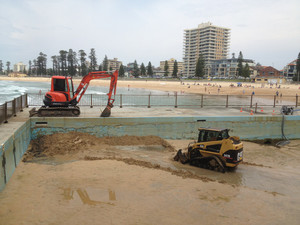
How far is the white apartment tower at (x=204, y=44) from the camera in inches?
6732

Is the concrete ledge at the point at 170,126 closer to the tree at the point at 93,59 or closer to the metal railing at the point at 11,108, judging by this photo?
the metal railing at the point at 11,108

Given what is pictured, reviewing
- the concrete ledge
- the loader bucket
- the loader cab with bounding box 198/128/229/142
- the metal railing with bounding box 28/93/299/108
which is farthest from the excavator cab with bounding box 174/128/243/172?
the metal railing with bounding box 28/93/299/108

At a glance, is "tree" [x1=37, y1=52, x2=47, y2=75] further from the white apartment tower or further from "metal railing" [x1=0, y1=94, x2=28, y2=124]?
"metal railing" [x1=0, y1=94, x2=28, y2=124]

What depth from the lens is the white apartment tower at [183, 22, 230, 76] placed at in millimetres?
171000

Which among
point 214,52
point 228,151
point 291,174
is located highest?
point 214,52

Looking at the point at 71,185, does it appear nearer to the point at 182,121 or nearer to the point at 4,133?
the point at 4,133

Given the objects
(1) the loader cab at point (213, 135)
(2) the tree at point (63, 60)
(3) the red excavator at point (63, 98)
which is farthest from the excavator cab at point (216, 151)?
(2) the tree at point (63, 60)

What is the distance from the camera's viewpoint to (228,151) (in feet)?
31.5

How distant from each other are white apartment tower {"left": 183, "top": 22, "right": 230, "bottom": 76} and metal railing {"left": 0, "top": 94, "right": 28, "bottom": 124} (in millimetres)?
163573

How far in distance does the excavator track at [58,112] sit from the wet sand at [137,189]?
2.14 meters

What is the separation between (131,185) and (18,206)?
349 centimetres

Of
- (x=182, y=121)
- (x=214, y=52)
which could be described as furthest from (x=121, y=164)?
(x=214, y=52)

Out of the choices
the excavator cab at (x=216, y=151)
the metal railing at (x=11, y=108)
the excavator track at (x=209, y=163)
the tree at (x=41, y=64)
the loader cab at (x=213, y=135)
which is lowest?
the excavator track at (x=209, y=163)

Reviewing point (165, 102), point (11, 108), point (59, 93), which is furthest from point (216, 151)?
point (165, 102)
